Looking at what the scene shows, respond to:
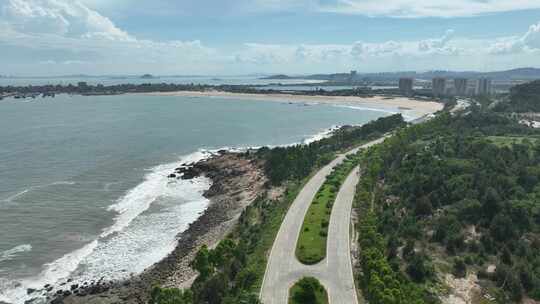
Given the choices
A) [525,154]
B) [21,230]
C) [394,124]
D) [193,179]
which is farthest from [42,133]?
[525,154]

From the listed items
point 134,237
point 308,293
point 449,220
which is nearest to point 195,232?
point 134,237

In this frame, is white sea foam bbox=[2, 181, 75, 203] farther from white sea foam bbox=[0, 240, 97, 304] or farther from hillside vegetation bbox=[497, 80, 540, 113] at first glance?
hillside vegetation bbox=[497, 80, 540, 113]

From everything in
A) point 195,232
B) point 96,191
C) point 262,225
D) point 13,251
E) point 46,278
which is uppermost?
point 262,225

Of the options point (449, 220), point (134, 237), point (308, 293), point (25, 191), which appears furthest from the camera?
point (25, 191)

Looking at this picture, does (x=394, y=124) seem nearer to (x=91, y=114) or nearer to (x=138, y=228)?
(x=138, y=228)

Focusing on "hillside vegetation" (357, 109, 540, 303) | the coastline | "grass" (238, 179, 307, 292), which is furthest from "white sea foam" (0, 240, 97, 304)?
"hillside vegetation" (357, 109, 540, 303)

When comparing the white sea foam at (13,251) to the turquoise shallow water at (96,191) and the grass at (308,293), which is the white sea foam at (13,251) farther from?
the grass at (308,293)

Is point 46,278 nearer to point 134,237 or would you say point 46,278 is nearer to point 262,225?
point 134,237

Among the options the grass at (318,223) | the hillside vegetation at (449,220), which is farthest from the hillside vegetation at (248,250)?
the hillside vegetation at (449,220)

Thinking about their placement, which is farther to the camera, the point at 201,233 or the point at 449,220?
the point at 201,233
